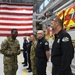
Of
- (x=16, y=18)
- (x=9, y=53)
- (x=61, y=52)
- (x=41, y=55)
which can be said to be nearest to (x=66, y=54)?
(x=61, y=52)

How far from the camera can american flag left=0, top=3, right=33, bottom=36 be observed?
11.0 metres

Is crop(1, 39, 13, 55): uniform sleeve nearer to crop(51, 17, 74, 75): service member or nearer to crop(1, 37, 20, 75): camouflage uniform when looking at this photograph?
crop(1, 37, 20, 75): camouflage uniform

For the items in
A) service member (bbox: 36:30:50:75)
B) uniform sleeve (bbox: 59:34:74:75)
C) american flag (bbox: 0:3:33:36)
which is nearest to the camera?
uniform sleeve (bbox: 59:34:74:75)

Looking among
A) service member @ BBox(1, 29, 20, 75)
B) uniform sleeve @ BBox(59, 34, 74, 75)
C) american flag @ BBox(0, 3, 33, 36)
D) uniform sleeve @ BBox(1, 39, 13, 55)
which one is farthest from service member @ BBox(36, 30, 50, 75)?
american flag @ BBox(0, 3, 33, 36)

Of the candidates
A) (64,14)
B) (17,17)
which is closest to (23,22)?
(17,17)

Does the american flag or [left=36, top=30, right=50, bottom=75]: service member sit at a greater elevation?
the american flag

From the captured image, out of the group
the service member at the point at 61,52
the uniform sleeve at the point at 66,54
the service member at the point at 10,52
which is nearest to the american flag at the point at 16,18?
the service member at the point at 10,52

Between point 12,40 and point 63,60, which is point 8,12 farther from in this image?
point 63,60

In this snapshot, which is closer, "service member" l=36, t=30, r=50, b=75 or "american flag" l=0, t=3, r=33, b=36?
"service member" l=36, t=30, r=50, b=75

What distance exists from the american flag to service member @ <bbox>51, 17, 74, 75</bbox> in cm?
727

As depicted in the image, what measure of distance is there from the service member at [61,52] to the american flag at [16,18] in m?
7.27

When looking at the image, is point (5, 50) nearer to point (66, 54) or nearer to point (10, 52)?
point (10, 52)

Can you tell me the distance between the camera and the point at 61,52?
3525 mm

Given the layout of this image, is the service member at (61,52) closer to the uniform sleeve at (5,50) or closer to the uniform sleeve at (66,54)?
the uniform sleeve at (66,54)
